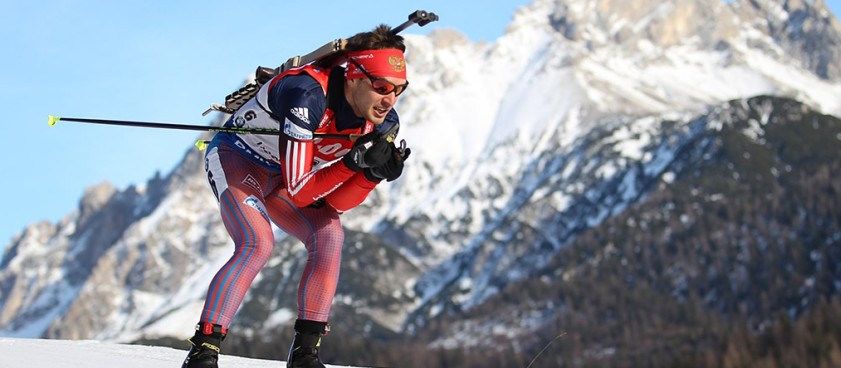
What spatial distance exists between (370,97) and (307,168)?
780 mm

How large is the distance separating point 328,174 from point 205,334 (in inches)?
62.0

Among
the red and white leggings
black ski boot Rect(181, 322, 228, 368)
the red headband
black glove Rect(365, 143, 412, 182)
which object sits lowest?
black ski boot Rect(181, 322, 228, 368)

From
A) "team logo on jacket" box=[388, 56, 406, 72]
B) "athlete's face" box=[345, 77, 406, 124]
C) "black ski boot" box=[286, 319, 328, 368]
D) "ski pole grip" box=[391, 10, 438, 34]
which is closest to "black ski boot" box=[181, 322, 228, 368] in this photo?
"black ski boot" box=[286, 319, 328, 368]

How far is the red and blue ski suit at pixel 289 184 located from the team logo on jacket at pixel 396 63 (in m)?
0.46

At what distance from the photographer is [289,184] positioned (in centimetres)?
834

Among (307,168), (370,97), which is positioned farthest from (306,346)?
(370,97)

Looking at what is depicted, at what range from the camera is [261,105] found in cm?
915

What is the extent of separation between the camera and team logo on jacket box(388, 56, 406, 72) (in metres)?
8.70

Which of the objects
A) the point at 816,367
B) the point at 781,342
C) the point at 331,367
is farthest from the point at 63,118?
the point at 781,342

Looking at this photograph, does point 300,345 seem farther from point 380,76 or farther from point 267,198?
point 380,76

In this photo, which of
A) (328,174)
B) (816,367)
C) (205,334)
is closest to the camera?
(205,334)

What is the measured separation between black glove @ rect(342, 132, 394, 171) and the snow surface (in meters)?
2.88

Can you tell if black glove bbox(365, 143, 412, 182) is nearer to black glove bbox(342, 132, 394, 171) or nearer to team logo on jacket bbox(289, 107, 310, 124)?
black glove bbox(342, 132, 394, 171)

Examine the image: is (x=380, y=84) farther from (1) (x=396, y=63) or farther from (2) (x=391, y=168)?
(2) (x=391, y=168)
